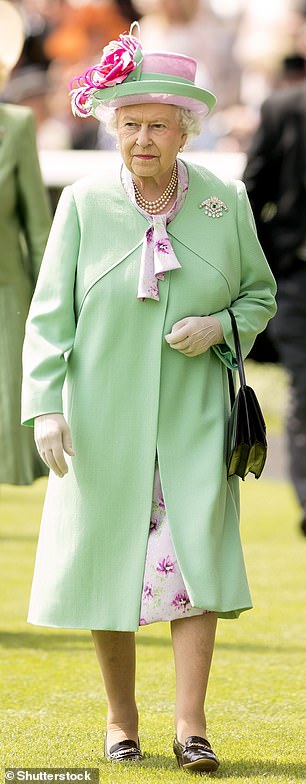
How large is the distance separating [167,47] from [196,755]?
9902mm

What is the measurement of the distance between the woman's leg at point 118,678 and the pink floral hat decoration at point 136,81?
1.31 metres

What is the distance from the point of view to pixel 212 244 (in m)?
4.39

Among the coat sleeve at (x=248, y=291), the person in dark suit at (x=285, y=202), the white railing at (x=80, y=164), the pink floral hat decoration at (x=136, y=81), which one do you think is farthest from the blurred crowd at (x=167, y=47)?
the pink floral hat decoration at (x=136, y=81)

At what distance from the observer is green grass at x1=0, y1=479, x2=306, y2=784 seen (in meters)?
4.41

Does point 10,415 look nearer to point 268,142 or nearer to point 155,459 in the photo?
point 155,459

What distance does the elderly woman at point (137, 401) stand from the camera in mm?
4266

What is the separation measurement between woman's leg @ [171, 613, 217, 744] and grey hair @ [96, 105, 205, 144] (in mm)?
1208

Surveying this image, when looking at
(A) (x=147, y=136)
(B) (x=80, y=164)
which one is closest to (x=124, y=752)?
(A) (x=147, y=136)

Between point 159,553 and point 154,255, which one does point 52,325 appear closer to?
point 154,255

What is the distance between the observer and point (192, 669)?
4293 millimetres

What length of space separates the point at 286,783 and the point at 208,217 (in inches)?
55.3

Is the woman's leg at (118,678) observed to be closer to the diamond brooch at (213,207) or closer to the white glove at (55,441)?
the white glove at (55,441)

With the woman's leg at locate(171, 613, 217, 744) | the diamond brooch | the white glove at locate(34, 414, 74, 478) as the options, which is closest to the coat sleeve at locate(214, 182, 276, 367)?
the diamond brooch

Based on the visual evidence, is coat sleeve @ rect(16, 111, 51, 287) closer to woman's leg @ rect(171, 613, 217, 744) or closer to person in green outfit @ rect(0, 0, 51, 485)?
person in green outfit @ rect(0, 0, 51, 485)
